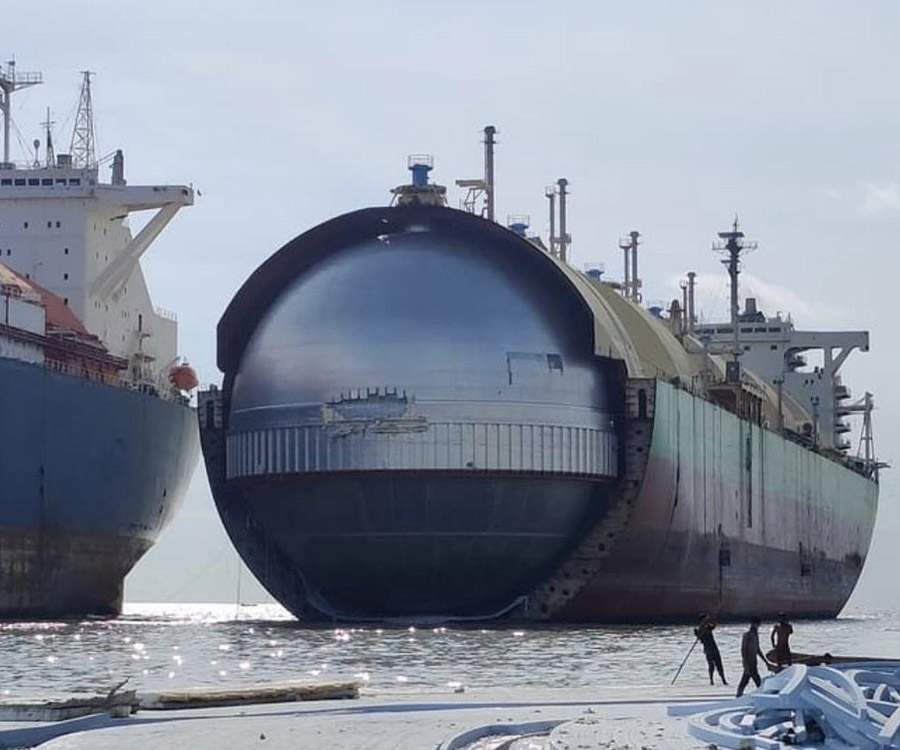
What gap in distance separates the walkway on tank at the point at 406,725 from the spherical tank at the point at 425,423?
78.7ft

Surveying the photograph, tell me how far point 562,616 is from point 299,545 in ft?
21.8

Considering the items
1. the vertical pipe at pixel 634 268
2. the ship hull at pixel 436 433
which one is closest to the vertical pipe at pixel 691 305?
the vertical pipe at pixel 634 268

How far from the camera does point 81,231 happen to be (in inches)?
2675

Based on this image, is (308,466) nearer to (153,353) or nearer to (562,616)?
(562,616)

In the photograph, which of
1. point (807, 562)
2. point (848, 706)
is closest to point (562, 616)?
point (807, 562)

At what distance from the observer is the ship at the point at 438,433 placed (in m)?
49.8

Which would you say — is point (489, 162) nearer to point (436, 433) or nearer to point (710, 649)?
point (436, 433)

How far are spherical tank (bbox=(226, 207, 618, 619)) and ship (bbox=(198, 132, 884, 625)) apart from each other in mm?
47

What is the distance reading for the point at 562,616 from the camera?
51.4 metres

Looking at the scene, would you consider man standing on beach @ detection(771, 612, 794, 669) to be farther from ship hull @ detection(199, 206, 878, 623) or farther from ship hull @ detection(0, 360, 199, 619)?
ship hull @ detection(0, 360, 199, 619)

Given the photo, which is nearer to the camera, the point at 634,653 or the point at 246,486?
the point at 634,653

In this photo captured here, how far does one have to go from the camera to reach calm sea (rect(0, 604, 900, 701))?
32406 mm

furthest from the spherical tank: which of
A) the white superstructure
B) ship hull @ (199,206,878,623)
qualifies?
the white superstructure

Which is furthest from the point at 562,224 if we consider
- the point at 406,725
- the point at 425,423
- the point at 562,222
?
the point at 406,725
